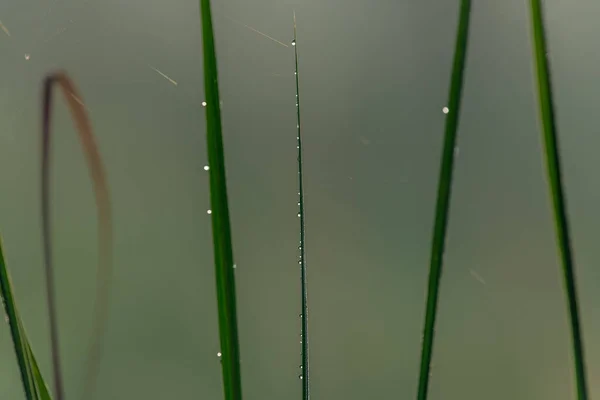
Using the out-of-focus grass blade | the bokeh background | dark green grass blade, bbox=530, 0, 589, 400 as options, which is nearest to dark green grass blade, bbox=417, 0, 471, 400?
dark green grass blade, bbox=530, 0, 589, 400

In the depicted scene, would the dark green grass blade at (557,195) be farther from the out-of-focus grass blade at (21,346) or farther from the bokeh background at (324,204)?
the bokeh background at (324,204)

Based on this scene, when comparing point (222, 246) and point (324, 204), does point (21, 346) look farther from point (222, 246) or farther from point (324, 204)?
point (324, 204)

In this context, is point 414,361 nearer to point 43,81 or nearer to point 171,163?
point 171,163

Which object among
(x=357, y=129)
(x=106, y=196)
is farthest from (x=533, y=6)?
(x=357, y=129)

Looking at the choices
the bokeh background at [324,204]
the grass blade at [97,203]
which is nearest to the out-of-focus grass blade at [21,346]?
the grass blade at [97,203]

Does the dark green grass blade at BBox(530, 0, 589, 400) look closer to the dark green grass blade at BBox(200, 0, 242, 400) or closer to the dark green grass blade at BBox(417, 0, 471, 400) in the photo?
the dark green grass blade at BBox(417, 0, 471, 400)

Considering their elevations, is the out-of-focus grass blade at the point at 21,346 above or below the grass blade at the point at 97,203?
below

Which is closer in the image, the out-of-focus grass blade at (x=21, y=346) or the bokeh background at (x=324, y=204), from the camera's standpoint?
the out-of-focus grass blade at (x=21, y=346)
